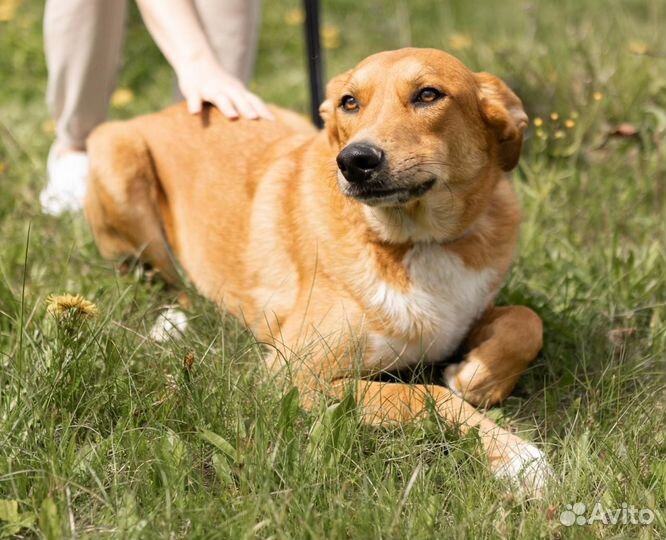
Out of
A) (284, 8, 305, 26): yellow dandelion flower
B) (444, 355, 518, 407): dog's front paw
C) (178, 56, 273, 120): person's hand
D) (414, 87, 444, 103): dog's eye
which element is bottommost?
(444, 355, 518, 407): dog's front paw

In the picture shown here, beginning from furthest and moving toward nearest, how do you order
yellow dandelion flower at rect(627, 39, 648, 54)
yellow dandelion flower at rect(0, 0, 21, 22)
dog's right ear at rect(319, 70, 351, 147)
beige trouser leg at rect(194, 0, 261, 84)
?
yellow dandelion flower at rect(0, 0, 21, 22)
yellow dandelion flower at rect(627, 39, 648, 54)
beige trouser leg at rect(194, 0, 261, 84)
dog's right ear at rect(319, 70, 351, 147)

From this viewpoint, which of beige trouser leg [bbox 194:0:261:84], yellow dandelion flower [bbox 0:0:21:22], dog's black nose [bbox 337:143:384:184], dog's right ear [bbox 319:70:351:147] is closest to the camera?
dog's black nose [bbox 337:143:384:184]

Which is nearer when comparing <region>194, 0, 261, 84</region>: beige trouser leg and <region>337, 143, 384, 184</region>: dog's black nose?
<region>337, 143, 384, 184</region>: dog's black nose

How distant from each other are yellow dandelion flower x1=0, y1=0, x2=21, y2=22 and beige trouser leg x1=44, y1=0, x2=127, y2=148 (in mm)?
2253

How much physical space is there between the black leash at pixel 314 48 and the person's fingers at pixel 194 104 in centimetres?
62

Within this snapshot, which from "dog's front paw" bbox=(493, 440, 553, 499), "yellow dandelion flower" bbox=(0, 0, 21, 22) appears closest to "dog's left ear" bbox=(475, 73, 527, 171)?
"dog's front paw" bbox=(493, 440, 553, 499)

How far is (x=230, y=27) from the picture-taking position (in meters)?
4.42

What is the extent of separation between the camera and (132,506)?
230cm

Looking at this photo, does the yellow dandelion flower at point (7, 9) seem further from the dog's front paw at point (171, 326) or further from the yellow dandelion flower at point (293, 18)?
the dog's front paw at point (171, 326)

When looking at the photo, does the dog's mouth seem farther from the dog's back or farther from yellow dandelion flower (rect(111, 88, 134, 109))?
yellow dandelion flower (rect(111, 88, 134, 109))

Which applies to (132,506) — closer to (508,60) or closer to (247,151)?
(247,151)

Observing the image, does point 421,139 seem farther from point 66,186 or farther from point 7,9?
point 7,9

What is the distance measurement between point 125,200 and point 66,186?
781 mm

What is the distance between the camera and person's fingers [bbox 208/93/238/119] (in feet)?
12.9
